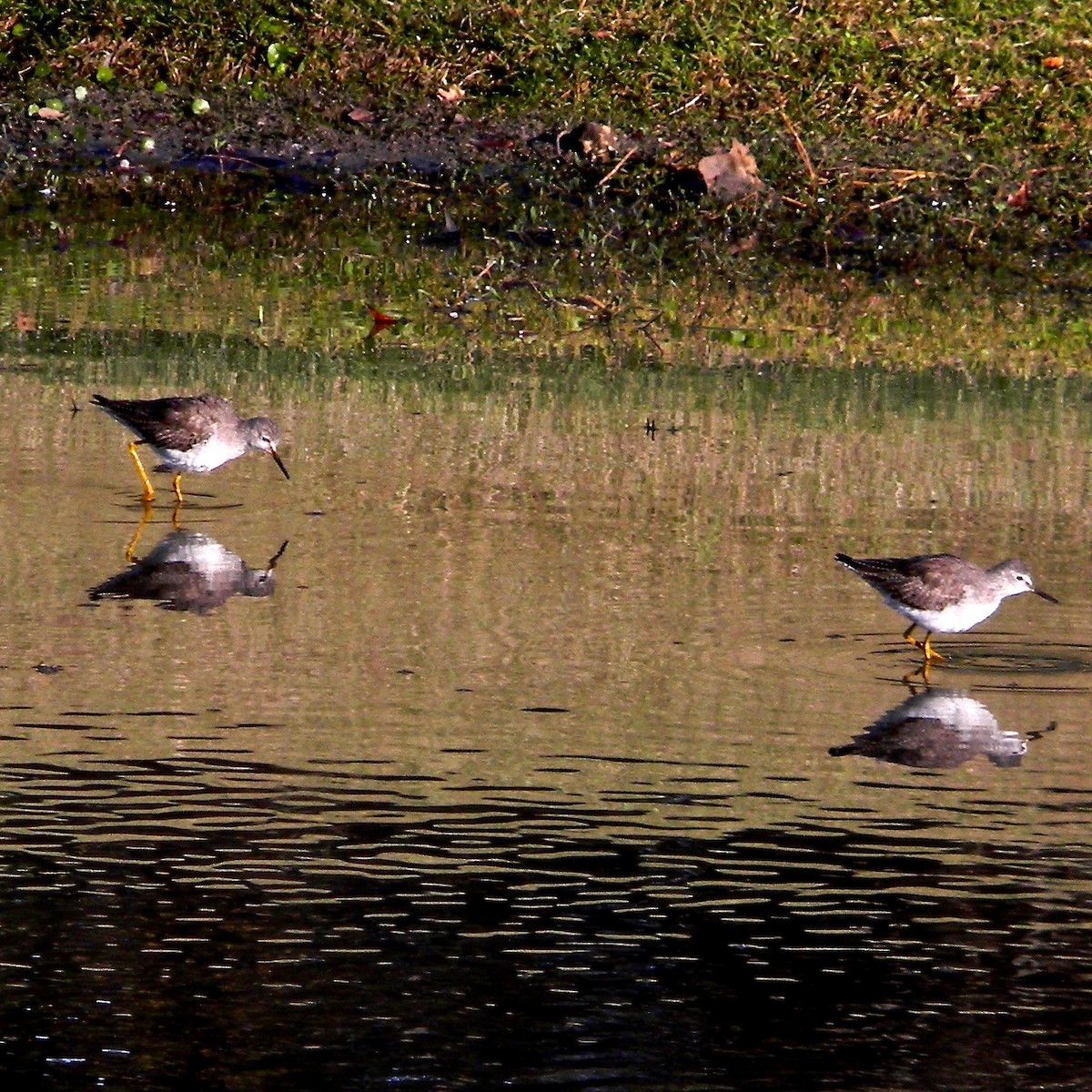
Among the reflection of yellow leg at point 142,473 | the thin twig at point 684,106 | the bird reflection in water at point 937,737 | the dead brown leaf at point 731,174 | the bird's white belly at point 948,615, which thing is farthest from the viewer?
the thin twig at point 684,106

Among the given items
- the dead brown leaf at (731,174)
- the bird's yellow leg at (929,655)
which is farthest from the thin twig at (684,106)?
the bird's yellow leg at (929,655)

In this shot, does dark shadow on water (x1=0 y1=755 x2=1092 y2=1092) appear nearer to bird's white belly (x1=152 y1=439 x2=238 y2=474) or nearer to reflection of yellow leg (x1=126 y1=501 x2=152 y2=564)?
reflection of yellow leg (x1=126 y1=501 x2=152 y2=564)

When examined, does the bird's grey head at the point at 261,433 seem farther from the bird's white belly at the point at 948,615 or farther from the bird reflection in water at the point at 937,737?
the bird reflection in water at the point at 937,737

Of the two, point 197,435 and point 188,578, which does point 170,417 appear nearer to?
point 197,435

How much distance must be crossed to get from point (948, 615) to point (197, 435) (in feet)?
13.8

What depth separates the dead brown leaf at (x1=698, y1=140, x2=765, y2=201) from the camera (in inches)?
877

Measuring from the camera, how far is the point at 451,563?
37.7 ft

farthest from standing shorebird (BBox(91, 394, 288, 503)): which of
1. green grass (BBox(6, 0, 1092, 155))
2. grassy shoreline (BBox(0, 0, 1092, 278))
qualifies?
green grass (BBox(6, 0, 1092, 155))

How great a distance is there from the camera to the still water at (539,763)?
6.59 meters

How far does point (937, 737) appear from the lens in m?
9.20

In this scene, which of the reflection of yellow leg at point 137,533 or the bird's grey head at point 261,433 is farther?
the bird's grey head at point 261,433

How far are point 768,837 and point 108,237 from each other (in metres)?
14.1

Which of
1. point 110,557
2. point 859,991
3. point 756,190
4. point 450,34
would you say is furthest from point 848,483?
point 450,34

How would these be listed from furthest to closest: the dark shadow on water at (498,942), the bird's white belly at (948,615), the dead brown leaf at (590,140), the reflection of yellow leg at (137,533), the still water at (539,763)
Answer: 1. the dead brown leaf at (590,140)
2. the reflection of yellow leg at (137,533)
3. the bird's white belly at (948,615)
4. the still water at (539,763)
5. the dark shadow on water at (498,942)
